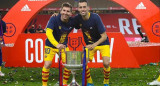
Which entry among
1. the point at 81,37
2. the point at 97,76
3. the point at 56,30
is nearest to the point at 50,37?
the point at 56,30

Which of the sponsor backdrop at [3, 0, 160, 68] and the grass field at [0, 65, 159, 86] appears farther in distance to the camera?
the sponsor backdrop at [3, 0, 160, 68]

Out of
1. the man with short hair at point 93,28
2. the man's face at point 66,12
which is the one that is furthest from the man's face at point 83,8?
the man's face at point 66,12

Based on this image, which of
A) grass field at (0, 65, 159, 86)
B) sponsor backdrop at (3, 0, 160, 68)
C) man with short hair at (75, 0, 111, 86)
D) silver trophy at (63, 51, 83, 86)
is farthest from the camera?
sponsor backdrop at (3, 0, 160, 68)

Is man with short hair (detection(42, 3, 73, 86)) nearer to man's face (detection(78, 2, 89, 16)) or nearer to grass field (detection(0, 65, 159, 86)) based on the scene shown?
man's face (detection(78, 2, 89, 16))

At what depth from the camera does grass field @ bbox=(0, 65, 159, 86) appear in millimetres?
7891

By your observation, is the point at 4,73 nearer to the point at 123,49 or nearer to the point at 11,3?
the point at 123,49

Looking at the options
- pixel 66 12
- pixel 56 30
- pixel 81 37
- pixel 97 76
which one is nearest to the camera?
pixel 66 12

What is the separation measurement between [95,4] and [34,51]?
20.1 m

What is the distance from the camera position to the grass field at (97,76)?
→ 25.9ft

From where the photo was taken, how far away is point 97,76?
9.16 meters

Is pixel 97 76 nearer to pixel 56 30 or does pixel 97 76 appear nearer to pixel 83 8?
pixel 56 30

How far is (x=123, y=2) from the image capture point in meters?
16.3

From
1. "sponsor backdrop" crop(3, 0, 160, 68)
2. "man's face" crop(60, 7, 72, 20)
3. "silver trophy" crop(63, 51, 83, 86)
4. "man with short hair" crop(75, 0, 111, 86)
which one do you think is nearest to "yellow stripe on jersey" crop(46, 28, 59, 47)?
"man's face" crop(60, 7, 72, 20)

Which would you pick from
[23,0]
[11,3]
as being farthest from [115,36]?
[11,3]
